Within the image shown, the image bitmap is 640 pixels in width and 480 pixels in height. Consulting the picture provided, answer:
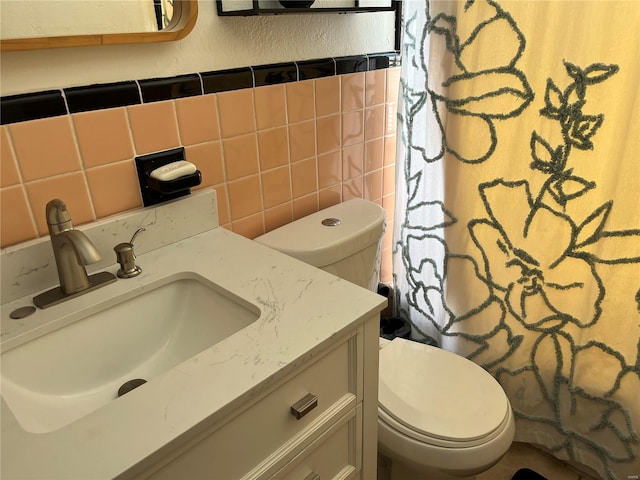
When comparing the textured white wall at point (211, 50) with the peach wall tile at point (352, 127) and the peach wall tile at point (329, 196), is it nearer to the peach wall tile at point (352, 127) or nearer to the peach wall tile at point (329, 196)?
the peach wall tile at point (352, 127)

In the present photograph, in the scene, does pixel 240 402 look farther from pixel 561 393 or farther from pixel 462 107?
pixel 561 393

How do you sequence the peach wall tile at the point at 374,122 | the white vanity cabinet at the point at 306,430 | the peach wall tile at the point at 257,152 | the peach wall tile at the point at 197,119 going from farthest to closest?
the peach wall tile at the point at 374,122, the peach wall tile at the point at 197,119, the peach wall tile at the point at 257,152, the white vanity cabinet at the point at 306,430

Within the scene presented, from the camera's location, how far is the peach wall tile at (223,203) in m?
1.15

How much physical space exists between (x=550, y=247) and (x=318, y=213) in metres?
0.62

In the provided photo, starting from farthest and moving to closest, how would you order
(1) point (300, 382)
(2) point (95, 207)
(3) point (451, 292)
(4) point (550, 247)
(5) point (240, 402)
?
1. (3) point (451, 292)
2. (4) point (550, 247)
3. (2) point (95, 207)
4. (1) point (300, 382)
5. (5) point (240, 402)

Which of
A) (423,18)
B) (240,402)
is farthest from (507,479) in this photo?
(423,18)

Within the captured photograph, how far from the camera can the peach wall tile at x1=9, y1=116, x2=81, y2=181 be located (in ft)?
2.77

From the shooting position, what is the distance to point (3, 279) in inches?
33.7

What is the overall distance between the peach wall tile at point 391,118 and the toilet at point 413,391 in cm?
30

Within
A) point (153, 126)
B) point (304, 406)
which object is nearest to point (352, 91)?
point (153, 126)

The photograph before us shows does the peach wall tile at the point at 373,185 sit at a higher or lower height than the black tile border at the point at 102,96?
lower

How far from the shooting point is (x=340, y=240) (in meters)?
1.23

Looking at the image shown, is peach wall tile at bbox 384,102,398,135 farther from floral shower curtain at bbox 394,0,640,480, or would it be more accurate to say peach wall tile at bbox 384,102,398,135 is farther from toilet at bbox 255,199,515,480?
toilet at bbox 255,199,515,480

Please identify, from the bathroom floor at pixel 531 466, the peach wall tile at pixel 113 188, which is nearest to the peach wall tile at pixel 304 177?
the peach wall tile at pixel 113 188
